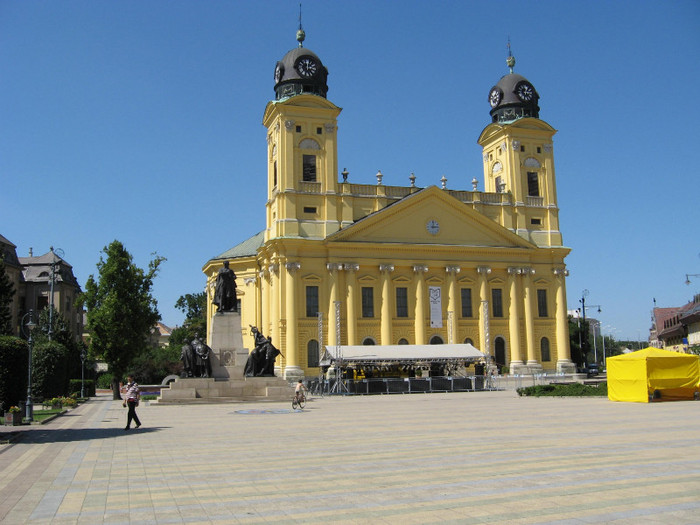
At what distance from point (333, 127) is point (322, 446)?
44.3m

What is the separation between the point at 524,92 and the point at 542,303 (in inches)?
784

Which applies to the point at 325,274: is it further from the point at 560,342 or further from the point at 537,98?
the point at 537,98

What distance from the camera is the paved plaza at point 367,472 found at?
8.39 meters

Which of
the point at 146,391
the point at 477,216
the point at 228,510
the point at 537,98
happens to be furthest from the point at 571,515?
the point at 537,98

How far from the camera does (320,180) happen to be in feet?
184

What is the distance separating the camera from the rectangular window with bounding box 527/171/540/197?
6316cm

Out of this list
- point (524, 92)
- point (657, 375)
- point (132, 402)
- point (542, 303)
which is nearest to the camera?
point (132, 402)

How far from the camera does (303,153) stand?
55.9m

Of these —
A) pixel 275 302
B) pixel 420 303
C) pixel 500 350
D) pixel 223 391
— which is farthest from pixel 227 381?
pixel 500 350

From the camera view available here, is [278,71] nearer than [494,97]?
Yes

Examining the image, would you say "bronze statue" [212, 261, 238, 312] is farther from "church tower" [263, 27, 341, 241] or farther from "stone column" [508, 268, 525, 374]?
"stone column" [508, 268, 525, 374]

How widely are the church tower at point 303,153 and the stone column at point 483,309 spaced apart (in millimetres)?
13315

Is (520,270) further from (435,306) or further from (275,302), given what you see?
(275,302)

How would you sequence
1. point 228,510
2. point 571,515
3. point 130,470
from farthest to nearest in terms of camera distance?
point 130,470, point 228,510, point 571,515
